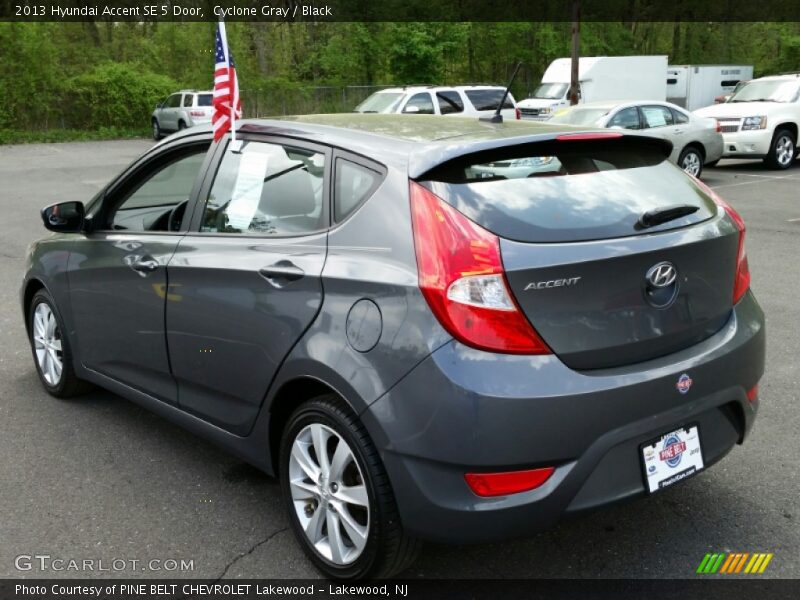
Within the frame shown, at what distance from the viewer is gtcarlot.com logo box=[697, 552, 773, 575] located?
3094 mm

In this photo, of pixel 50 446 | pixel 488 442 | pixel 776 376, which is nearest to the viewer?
pixel 488 442

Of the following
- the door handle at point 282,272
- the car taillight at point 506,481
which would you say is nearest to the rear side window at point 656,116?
the door handle at point 282,272

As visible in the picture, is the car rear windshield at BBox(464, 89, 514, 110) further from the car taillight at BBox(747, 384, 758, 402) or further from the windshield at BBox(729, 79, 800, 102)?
the car taillight at BBox(747, 384, 758, 402)

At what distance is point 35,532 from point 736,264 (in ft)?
9.92

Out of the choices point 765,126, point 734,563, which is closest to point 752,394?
point 734,563

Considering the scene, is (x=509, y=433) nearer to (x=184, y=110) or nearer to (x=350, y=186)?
(x=350, y=186)

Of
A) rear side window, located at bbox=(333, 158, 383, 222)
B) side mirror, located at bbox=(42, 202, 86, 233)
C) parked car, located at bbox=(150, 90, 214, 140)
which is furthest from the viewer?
parked car, located at bbox=(150, 90, 214, 140)

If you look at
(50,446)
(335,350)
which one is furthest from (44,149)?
(335,350)

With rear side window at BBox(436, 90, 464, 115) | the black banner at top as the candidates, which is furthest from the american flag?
the black banner at top

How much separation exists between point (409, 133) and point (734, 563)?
2.05 meters

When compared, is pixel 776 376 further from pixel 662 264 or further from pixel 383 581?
pixel 383 581

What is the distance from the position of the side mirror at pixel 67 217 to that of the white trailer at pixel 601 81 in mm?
19893

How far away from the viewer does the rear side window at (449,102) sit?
1952 cm

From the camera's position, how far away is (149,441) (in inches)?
172
